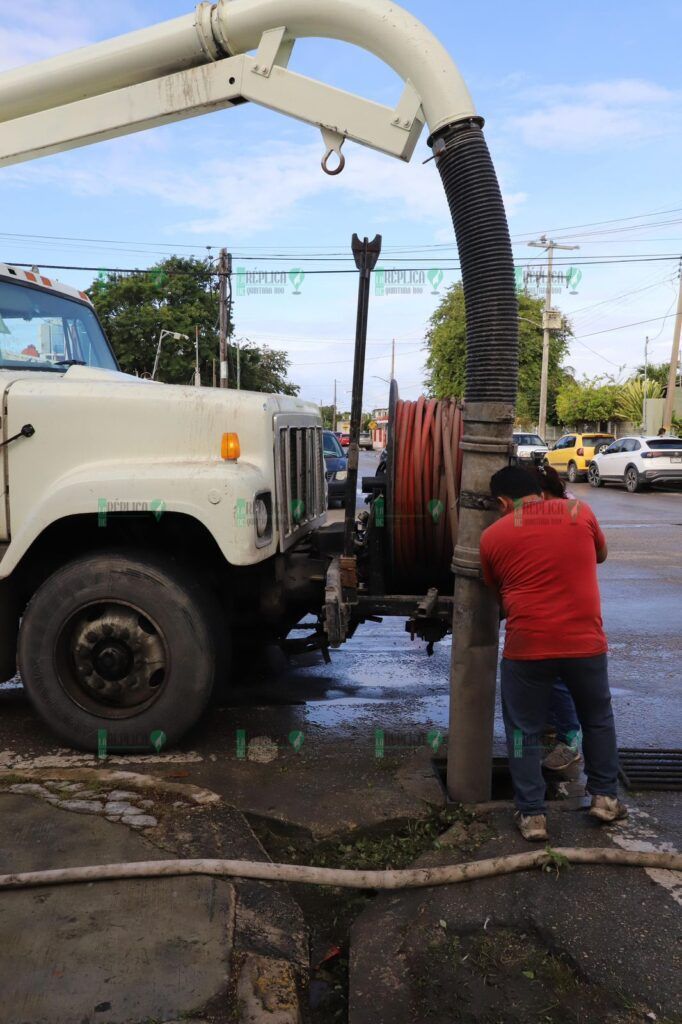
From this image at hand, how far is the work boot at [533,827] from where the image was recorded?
11.0ft

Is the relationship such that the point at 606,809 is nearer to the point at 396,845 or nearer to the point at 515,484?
the point at 396,845

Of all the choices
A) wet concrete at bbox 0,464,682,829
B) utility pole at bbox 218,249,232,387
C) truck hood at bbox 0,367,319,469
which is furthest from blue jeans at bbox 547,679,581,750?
utility pole at bbox 218,249,232,387

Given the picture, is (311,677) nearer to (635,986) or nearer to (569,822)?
(569,822)

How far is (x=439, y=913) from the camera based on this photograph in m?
2.93

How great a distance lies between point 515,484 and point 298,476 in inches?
65.6

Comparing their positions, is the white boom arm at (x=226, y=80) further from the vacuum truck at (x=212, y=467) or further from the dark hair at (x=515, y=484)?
the dark hair at (x=515, y=484)

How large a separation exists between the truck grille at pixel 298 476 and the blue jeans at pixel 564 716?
5.37ft

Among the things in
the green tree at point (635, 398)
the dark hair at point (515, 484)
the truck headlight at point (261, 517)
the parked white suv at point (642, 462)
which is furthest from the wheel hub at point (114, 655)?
the green tree at point (635, 398)

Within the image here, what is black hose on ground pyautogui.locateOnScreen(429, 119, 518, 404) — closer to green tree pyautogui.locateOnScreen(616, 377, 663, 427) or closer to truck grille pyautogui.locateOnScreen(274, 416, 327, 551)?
truck grille pyautogui.locateOnScreen(274, 416, 327, 551)

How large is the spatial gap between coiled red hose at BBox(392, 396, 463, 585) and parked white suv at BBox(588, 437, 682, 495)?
19256 millimetres

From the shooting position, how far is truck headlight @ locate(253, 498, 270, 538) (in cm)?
398

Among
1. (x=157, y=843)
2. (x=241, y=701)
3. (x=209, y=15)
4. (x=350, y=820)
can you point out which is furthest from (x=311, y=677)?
(x=209, y=15)

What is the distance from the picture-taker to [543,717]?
352cm

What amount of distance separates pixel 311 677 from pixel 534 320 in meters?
42.7
